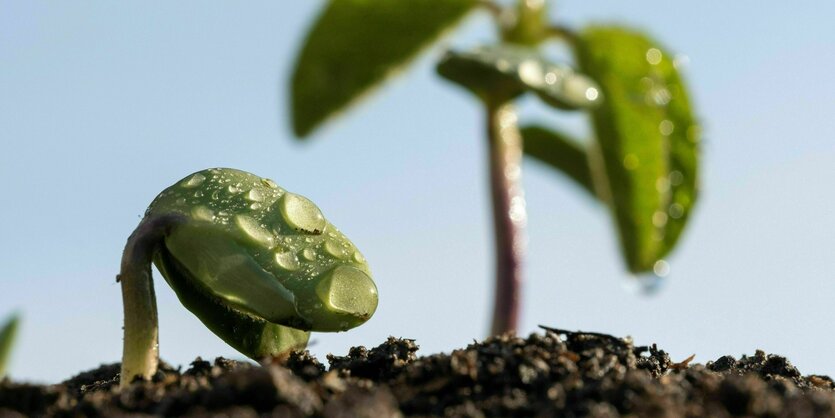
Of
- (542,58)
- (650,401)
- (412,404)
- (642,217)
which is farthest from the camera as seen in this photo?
(642,217)

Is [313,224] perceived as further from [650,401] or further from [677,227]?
[650,401]

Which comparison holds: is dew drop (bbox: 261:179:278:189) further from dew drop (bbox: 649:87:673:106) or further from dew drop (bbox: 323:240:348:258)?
Result: dew drop (bbox: 649:87:673:106)

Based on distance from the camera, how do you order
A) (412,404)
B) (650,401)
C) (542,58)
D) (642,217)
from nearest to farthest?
(650,401)
(412,404)
(542,58)
(642,217)

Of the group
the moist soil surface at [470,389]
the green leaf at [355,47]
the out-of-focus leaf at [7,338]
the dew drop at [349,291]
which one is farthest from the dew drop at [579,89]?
the out-of-focus leaf at [7,338]

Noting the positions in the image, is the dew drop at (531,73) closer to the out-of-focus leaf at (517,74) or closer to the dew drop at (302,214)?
the out-of-focus leaf at (517,74)

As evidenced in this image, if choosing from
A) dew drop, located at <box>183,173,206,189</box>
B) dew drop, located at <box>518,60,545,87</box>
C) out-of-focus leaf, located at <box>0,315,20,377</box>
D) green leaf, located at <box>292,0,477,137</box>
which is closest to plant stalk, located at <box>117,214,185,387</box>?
dew drop, located at <box>183,173,206,189</box>

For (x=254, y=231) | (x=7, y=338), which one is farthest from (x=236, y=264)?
(x=7, y=338)

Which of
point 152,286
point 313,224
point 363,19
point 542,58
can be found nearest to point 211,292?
point 152,286
